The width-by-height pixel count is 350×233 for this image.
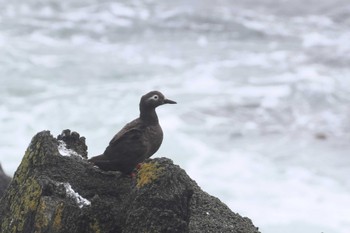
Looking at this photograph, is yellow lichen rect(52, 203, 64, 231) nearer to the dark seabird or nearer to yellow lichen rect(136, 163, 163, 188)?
yellow lichen rect(136, 163, 163, 188)

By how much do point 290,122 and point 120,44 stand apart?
8.75 meters

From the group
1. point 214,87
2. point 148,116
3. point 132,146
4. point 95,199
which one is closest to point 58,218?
point 95,199

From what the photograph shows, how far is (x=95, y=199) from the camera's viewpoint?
509 centimetres

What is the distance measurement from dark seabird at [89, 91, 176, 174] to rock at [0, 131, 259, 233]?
0.18 m

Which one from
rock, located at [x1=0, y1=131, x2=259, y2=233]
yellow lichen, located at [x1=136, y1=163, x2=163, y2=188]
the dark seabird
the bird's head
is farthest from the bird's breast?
yellow lichen, located at [x1=136, y1=163, x2=163, y2=188]

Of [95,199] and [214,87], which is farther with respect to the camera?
[214,87]

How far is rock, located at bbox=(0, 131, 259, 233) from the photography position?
4.96m

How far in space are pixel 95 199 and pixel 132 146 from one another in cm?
130

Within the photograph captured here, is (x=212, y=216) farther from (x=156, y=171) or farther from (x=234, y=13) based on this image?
(x=234, y=13)

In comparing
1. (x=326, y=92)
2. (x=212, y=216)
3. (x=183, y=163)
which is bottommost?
(x=212, y=216)

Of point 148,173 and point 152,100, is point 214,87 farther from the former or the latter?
point 148,173

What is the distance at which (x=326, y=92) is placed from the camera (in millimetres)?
20281

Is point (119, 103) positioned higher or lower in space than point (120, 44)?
lower

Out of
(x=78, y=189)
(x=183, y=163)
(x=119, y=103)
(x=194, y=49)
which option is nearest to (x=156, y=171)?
(x=78, y=189)
